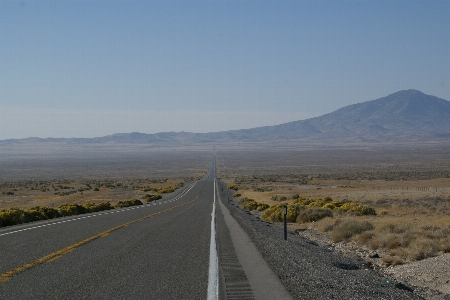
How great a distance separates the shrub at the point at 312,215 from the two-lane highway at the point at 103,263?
10939 mm

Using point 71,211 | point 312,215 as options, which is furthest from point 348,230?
point 71,211

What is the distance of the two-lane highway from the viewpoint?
7809 millimetres

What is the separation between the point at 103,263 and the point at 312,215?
17.3 m

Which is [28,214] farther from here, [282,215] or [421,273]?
[421,273]

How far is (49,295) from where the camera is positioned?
751cm

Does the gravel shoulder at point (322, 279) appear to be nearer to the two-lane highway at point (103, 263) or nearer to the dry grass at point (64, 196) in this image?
the two-lane highway at point (103, 263)

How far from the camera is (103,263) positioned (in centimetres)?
998

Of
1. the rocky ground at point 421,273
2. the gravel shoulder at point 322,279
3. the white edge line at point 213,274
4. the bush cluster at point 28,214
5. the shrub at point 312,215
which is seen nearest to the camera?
the white edge line at point 213,274

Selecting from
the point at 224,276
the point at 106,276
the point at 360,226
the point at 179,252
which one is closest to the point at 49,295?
the point at 106,276

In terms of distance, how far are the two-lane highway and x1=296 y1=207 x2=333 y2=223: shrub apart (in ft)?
35.9

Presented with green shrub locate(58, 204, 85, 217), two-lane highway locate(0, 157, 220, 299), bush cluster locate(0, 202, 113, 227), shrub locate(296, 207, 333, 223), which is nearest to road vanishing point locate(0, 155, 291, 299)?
two-lane highway locate(0, 157, 220, 299)

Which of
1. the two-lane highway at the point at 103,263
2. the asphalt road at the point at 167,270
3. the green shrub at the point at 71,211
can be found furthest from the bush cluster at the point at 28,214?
the asphalt road at the point at 167,270

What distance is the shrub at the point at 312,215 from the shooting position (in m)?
25.9

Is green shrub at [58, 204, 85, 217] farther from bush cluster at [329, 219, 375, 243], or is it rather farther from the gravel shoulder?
the gravel shoulder
